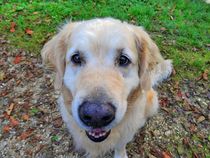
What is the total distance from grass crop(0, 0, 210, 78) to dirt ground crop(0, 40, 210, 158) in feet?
1.53

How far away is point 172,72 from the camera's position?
16.3ft

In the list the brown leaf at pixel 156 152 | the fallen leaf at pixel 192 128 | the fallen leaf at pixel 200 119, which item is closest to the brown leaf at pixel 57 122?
the brown leaf at pixel 156 152

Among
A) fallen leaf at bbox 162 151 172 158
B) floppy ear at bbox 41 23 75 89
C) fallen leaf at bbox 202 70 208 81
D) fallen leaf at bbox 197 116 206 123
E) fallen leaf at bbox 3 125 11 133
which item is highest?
floppy ear at bbox 41 23 75 89

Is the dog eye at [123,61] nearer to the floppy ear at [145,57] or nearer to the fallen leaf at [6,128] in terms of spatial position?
the floppy ear at [145,57]

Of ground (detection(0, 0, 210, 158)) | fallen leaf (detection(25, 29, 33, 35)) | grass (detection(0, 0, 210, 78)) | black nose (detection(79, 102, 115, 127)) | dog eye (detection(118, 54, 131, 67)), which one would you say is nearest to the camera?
black nose (detection(79, 102, 115, 127))

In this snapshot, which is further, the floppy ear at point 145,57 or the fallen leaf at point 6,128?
the fallen leaf at point 6,128

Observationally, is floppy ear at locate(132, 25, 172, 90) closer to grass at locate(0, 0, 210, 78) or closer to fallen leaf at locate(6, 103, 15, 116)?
grass at locate(0, 0, 210, 78)

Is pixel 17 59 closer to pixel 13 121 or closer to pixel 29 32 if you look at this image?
pixel 29 32

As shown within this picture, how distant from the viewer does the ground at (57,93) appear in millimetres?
4125

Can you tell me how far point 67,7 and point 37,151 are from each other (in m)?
3.09

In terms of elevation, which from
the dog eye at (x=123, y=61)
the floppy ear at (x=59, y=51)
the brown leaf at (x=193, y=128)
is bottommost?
the brown leaf at (x=193, y=128)

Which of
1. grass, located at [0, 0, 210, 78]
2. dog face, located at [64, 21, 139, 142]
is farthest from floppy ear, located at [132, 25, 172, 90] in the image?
grass, located at [0, 0, 210, 78]

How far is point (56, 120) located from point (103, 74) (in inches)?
71.7

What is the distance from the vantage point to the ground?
412 cm
